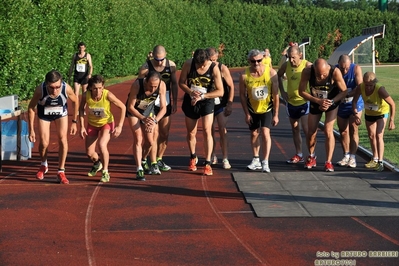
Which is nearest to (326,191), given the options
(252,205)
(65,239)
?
(252,205)

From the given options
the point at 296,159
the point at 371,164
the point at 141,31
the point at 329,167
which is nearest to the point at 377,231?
the point at 329,167

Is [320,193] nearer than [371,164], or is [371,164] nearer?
[320,193]

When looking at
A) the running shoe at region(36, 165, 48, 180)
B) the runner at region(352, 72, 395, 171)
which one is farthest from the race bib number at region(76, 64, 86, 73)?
the runner at region(352, 72, 395, 171)

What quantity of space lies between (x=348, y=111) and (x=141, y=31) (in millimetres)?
30170

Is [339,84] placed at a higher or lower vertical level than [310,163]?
higher

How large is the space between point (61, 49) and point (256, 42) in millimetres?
39310

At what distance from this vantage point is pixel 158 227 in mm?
9172

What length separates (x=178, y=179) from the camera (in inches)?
485

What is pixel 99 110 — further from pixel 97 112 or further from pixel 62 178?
pixel 62 178

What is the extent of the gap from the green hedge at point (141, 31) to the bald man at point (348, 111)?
1182 centimetres

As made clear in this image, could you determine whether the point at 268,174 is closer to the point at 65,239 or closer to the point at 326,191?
the point at 326,191

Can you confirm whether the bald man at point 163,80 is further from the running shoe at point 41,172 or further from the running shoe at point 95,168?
the running shoe at point 41,172

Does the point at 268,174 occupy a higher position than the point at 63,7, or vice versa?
the point at 63,7

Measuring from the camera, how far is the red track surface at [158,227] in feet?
26.0
